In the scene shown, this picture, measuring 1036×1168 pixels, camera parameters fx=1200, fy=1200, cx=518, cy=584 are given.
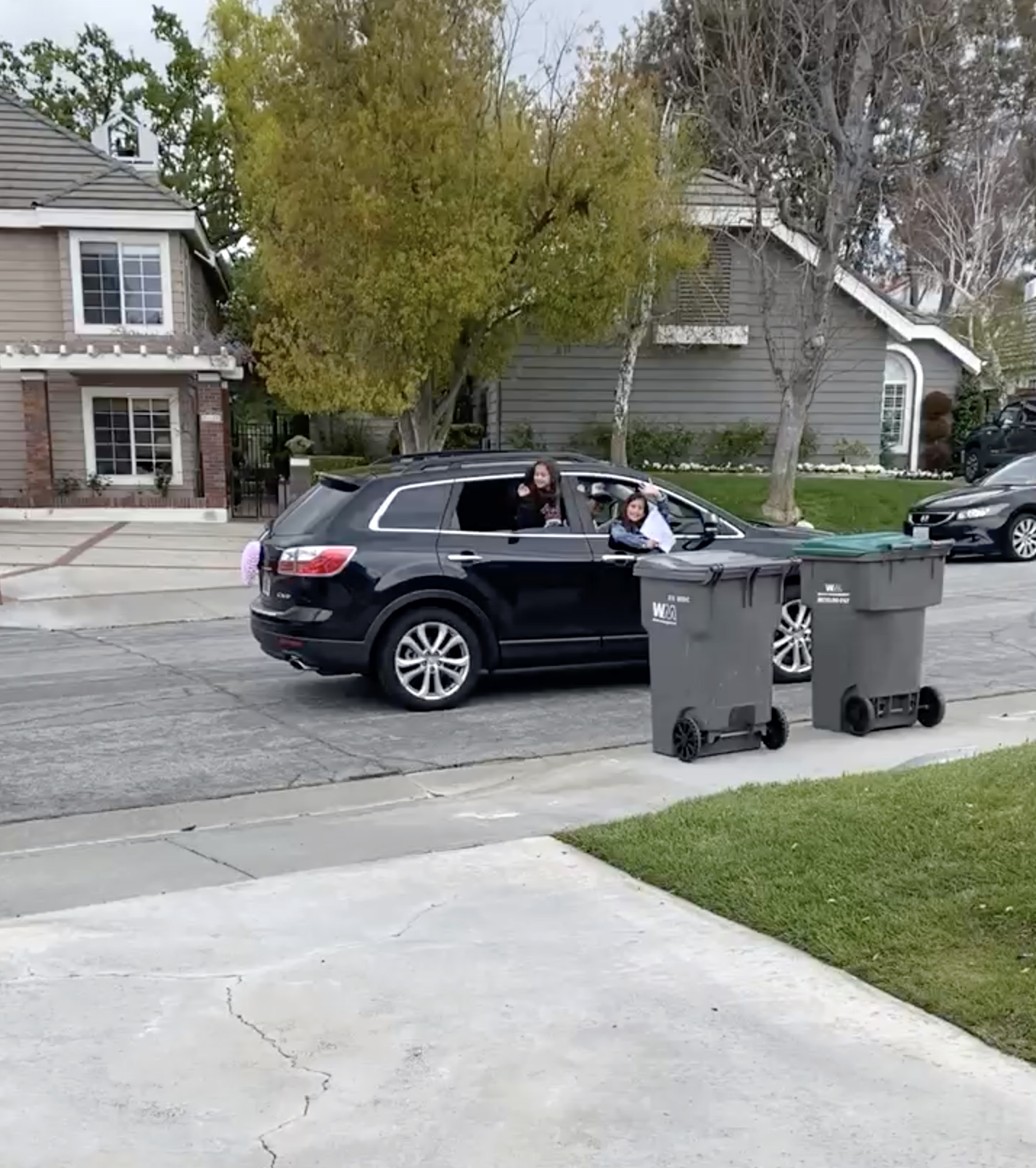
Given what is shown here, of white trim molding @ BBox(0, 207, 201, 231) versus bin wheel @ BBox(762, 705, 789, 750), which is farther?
white trim molding @ BBox(0, 207, 201, 231)

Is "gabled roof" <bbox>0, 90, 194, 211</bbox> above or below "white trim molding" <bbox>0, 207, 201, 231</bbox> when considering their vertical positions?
above

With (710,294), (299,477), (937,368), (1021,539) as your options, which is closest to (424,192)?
(299,477)

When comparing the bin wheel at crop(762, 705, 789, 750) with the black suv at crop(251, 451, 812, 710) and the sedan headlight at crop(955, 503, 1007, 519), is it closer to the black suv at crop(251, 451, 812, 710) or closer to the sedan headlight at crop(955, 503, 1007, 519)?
the black suv at crop(251, 451, 812, 710)

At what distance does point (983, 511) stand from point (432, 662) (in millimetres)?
11027

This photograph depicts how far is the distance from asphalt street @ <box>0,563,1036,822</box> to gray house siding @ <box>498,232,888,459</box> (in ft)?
47.4

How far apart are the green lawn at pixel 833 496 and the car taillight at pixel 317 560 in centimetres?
1287

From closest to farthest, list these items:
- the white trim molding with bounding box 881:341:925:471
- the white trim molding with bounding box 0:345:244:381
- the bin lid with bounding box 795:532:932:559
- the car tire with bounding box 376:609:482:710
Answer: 1. the bin lid with bounding box 795:532:932:559
2. the car tire with bounding box 376:609:482:710
3. the white trim molding with bounding box 0:345:244:381
4. the white trim molding with bounding box 881:341:925:471

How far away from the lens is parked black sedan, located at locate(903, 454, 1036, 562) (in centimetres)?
1667

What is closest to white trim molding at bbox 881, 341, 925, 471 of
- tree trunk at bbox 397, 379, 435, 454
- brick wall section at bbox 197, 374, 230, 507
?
tree trunk at bbox 397, 379, 435, 454

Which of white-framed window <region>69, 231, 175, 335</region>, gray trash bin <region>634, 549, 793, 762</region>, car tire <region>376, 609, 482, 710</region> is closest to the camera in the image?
gray trash bin <region>634, 549, 793, 762</region>

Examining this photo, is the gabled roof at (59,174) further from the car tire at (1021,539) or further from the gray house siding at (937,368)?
the gray house siding at (937,368)

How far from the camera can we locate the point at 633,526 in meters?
8.68

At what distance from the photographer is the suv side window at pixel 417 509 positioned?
838 cm

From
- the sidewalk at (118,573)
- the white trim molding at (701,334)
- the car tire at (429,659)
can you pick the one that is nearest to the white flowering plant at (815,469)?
the white trim molding at (701,334)
